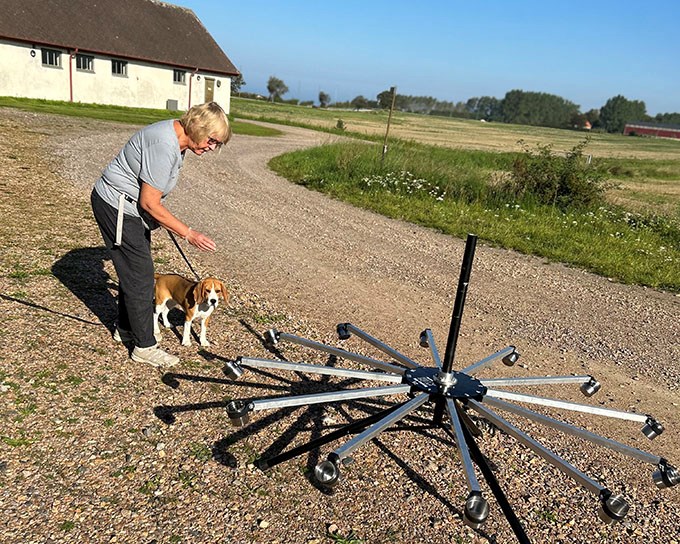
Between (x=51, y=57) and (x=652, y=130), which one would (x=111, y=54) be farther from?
(x=652, y=130)

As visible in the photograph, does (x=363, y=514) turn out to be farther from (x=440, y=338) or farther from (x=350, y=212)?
(x=350, y=212)

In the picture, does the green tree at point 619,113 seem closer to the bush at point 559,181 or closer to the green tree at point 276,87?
the green tree at point 276,87

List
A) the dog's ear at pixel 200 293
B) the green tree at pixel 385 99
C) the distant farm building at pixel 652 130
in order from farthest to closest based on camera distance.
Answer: the distant farm building at pixel 652 130 → the green tree at pixel 385 99 → the dog's ear at pixel 200 293

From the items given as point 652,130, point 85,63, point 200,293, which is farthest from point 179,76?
point 652,130

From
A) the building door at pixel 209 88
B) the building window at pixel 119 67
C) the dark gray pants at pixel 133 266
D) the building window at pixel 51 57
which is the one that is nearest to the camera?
the dark gray pants at pixel 133 266

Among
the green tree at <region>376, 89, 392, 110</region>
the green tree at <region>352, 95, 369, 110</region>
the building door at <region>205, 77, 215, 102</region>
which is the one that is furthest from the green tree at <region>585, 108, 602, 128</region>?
the green tree at <region>376, 89, 392, 110</region>

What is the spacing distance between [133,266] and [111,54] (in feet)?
117

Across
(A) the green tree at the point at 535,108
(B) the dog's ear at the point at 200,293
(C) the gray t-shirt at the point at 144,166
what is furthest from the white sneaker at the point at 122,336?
(A) the green tree at the point at 535,108

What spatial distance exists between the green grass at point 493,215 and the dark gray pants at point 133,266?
778 cm

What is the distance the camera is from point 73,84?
34.4 metres

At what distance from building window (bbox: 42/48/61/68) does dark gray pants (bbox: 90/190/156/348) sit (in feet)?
111

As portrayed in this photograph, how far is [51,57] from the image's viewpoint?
109 feet

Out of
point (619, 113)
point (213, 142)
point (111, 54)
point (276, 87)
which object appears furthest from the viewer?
point (619, 113)

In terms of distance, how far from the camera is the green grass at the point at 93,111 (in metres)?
28.3
